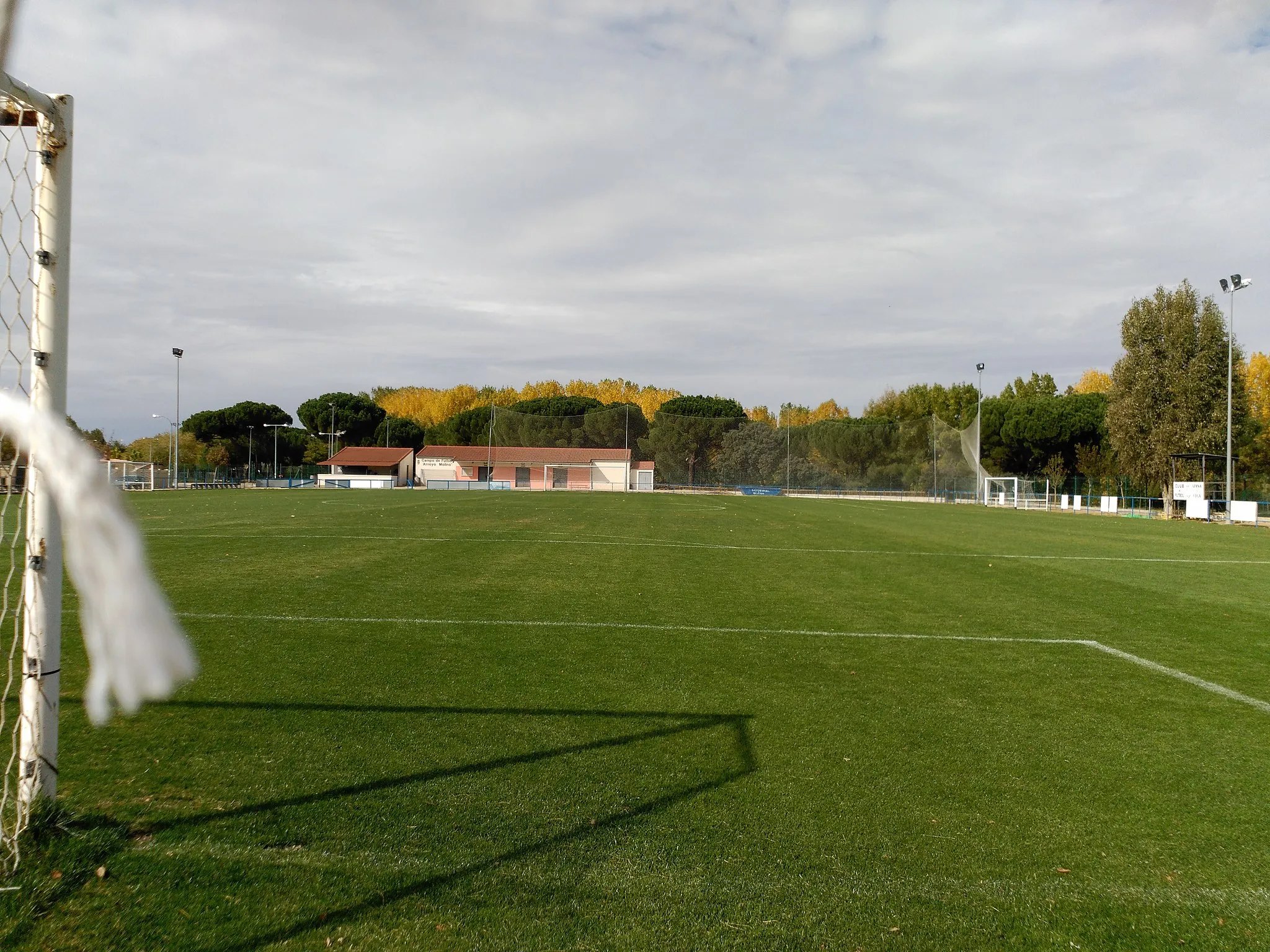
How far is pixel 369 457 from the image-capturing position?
79062 millimetres

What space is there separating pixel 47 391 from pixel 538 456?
237ft

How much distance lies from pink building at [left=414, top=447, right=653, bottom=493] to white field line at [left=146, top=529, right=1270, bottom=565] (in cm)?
5459

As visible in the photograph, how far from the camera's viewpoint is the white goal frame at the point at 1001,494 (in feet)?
160

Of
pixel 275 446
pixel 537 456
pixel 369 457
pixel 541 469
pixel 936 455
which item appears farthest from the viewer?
pixel 275 446

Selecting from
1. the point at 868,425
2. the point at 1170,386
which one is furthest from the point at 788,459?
the point at 1170,386

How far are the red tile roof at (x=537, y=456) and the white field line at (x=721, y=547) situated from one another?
184ft

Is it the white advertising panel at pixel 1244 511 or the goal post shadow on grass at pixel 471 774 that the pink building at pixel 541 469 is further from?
the goal post shadow on grass at pixel 471 774

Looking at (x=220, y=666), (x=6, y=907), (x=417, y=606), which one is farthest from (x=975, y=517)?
(x=6, y=907)

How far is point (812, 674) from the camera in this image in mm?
6023

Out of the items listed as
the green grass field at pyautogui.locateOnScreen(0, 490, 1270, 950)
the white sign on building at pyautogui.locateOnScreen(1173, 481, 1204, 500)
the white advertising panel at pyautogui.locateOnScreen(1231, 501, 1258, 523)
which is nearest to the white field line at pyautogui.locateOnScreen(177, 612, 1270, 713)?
the green grass field at pyautogui.locateOnScreen(0, 490, 1270, 950)

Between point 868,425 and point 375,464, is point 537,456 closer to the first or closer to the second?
point 375,464

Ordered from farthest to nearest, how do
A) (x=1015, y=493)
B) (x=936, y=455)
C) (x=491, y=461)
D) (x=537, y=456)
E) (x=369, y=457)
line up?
(x=369, y=457) < (x=537, y=456) < (x=491, y=461) < (x=936, y=455) < (x=1015, y=493)

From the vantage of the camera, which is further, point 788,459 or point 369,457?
point 369,457

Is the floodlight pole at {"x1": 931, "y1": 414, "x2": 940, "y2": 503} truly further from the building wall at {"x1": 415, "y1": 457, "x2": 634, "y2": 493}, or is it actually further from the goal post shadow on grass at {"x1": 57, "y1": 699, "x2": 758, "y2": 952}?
the goal post shadow on grass at {"x1": 57, "y1": 699, "x2": 758, "y2": 952}
